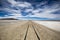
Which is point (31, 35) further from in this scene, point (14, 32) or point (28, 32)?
point (14, 32)

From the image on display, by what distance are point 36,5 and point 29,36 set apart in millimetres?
583

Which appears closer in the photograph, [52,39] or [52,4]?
[52,39]

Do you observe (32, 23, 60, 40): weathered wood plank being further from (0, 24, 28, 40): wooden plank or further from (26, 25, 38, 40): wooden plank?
(0, 24, 28, 40): wooden plank

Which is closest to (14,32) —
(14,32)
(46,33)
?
(14,32)

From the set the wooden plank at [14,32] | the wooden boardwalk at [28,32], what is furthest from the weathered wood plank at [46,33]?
the wooden plank at [14,32]

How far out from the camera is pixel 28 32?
2.06 metres

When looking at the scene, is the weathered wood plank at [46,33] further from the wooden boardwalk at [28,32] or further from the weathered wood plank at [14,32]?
the weathered wood plank at [14,32]

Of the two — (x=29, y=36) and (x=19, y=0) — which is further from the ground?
(x=19, y=0)

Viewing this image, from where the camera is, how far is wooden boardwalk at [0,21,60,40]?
197cm

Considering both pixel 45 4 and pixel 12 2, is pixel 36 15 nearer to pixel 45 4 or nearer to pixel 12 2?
pixel 45 4

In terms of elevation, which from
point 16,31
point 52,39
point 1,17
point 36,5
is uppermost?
point 36,5

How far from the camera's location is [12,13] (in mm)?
2078

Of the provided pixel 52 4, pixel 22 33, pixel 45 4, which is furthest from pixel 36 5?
pixel 22 33

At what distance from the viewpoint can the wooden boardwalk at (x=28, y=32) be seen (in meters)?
1.97
